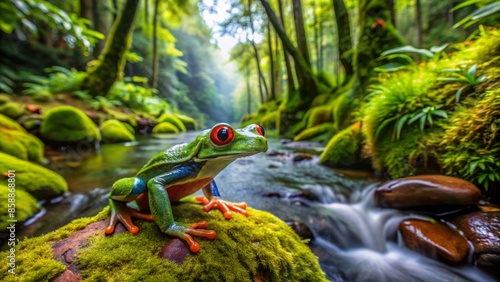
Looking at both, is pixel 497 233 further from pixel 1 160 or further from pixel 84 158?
pixel 84 158

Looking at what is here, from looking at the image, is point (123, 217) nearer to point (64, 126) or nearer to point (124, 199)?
point (124, 199)

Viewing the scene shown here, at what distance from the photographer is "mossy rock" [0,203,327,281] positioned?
1167mm

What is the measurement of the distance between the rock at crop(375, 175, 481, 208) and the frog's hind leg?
3.05m

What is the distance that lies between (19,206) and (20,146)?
2.20 meters

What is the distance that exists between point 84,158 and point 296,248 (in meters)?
6.58

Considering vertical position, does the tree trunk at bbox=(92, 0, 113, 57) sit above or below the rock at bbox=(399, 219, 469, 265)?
above

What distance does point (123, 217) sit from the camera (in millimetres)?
1471

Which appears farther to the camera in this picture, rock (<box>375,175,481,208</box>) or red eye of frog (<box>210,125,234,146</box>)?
rock (<box>375,175,481,208</box>)

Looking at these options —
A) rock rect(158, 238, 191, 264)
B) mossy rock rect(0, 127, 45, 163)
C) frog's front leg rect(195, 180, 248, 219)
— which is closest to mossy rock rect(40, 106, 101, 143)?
mossy rock rect(0, 127, 45, 163)

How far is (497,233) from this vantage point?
214 centimetres

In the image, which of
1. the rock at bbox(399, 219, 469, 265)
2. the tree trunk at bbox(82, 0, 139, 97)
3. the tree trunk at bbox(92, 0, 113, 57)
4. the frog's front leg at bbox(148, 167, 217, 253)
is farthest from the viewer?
the tree trunk at bbox(92, 0, 113, 57)

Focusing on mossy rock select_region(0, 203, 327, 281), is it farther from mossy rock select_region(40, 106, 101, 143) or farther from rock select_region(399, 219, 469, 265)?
mossy rock select_region(40, 106, 101, 143)

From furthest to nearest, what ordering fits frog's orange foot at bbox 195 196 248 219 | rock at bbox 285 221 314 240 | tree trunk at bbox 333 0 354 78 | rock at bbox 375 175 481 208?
tree trunk at bbox 333 0 354 78 → rock at bbox 285 221 314 240 → rock at bbox 375 175 481 208 → frog's orange foot at bbox 195 196 248 219

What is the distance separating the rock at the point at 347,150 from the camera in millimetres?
5215
